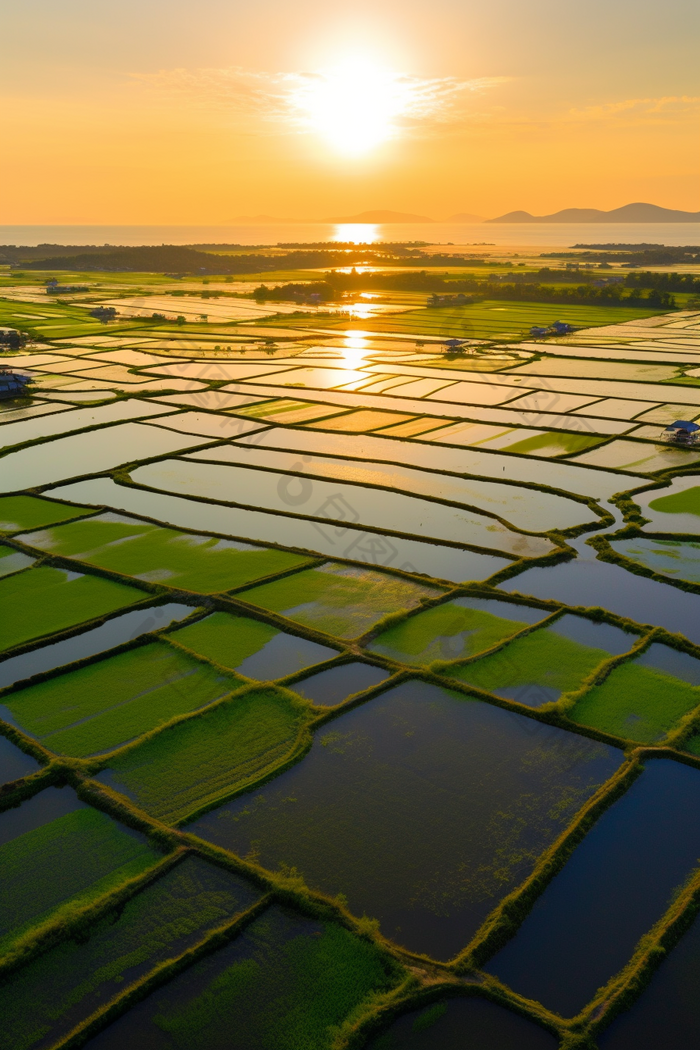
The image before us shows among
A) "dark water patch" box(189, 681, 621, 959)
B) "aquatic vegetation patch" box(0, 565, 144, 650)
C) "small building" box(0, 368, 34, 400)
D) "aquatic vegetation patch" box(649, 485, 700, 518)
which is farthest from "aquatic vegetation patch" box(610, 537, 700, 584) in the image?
"small building" box(0, 368, 34, 400)

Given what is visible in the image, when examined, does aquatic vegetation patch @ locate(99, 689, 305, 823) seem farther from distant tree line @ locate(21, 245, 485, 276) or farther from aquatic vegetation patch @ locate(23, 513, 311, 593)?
distant tree line @ locate(21, 245, 485, 276)

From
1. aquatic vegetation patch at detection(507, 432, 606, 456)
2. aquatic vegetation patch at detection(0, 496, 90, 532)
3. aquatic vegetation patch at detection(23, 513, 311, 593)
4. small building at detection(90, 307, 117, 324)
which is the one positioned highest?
small building at detection(90, 307, 117, 324)

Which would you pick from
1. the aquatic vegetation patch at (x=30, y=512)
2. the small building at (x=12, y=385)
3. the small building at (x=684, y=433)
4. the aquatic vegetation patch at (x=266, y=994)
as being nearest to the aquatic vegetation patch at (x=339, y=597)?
the aquatic vegetation patch at (x=266, y=994)

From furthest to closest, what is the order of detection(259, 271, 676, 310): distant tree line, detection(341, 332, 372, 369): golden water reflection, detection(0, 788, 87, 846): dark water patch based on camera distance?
1. detection(259, 271, 676, 310): distant tree line
2. detection(341, 332, 372, 369): golden water reflection
3. detection(0, 788, 87, 846): dark water patch

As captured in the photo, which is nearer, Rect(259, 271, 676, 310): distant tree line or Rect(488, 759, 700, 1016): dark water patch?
Rect(488, 759, 700, 1016): dark water patch

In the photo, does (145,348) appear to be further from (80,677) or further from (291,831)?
(291,831)

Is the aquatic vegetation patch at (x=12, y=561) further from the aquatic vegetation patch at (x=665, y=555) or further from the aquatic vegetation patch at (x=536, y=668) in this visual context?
the aquatic vegetation patch at (x=665, y=555)
